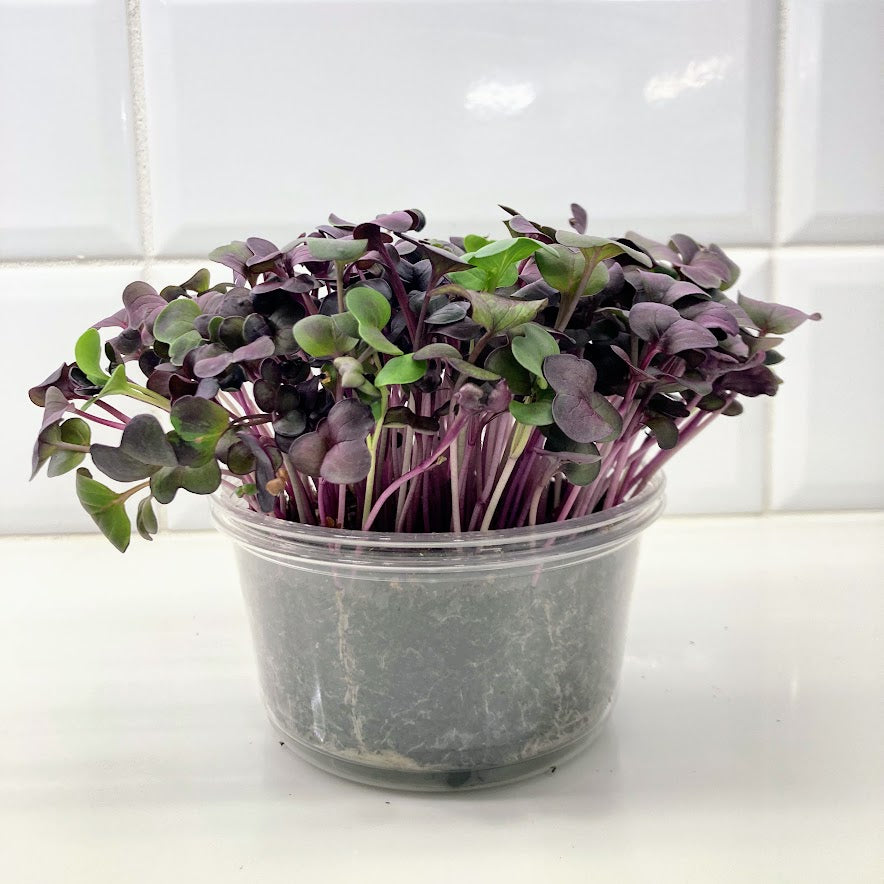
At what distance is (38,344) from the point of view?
80 cm

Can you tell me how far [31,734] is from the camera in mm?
461

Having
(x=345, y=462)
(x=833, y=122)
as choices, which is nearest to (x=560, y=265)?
(x=345, y=462)

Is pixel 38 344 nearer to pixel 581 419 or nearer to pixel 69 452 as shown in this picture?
pixel 69 452

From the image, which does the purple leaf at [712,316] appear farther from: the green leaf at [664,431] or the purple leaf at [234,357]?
the purple leaf at [234,357]

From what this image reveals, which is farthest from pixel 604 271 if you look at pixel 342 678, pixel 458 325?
pixel 342 678

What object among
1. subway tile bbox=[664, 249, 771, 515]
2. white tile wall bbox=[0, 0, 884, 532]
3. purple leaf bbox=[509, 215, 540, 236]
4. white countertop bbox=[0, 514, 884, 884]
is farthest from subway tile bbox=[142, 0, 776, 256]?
purple leaf bbox=[509, 215, 540, 236]

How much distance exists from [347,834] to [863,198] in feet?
2.41

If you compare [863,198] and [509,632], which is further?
[863,198]

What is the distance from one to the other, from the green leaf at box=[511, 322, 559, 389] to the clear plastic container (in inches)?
3.5

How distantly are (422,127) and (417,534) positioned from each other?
0.53 metres

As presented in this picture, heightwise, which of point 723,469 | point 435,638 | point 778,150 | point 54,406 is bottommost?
point 723,469

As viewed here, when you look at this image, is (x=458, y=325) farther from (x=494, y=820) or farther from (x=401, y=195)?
(x=401, y=195)

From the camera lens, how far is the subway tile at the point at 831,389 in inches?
32.0

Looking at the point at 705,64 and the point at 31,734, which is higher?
the point at 705,64
